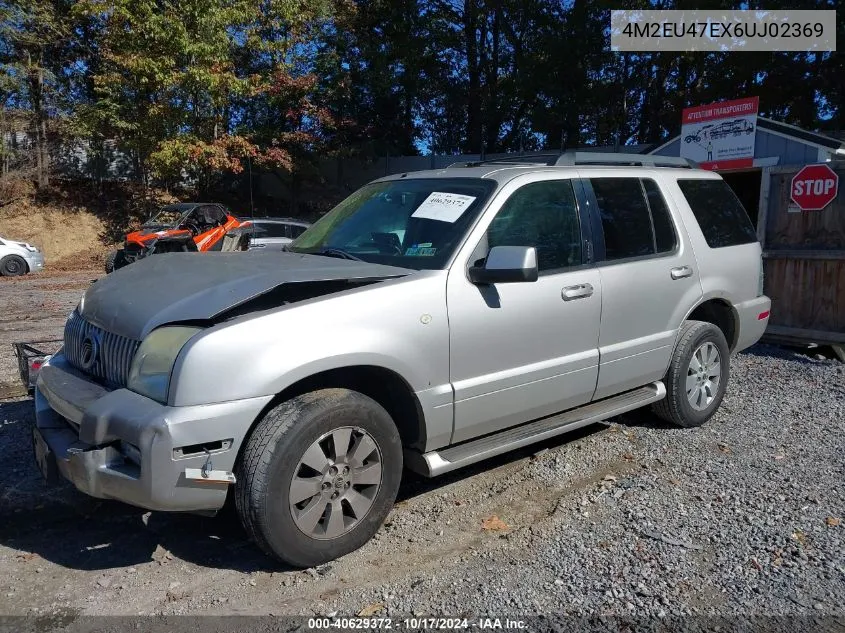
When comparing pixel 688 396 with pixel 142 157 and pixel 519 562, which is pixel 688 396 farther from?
pixel 142 157

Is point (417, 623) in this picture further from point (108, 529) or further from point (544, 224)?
point (544, 224)

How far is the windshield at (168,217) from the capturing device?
18.3 metres

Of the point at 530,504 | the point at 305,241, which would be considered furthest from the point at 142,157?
the point at 530,504

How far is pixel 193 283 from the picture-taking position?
11.3 ft

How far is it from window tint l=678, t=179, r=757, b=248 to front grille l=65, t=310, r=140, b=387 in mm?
4024

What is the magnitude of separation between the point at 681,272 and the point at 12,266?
18.8 m

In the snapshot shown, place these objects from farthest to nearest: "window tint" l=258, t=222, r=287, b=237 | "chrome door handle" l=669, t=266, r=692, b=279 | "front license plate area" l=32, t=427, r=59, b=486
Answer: "window tint" l=258, t=222, r=287, b=237, "chrome door handle" l=669, t=266, r=692, b=279, "front license plate area" l=32, t=427, r=59, b=486

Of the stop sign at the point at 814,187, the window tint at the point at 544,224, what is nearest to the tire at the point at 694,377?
the window tint at the point at 544,224

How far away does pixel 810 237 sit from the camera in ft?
25.1

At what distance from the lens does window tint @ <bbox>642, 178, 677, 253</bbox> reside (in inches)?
192

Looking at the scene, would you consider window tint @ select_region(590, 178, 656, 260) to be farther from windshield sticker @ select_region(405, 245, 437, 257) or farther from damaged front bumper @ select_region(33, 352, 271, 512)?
damaged front bumper @ select_region(33, 352, 271, 512)

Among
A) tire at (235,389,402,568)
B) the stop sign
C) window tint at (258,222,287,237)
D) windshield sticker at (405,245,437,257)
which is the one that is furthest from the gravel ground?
window tint at (258,222,287,237)

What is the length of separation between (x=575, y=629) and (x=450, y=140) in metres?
28.9

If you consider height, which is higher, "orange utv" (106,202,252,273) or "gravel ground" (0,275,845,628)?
"orange utv" (106,202,252,273)
